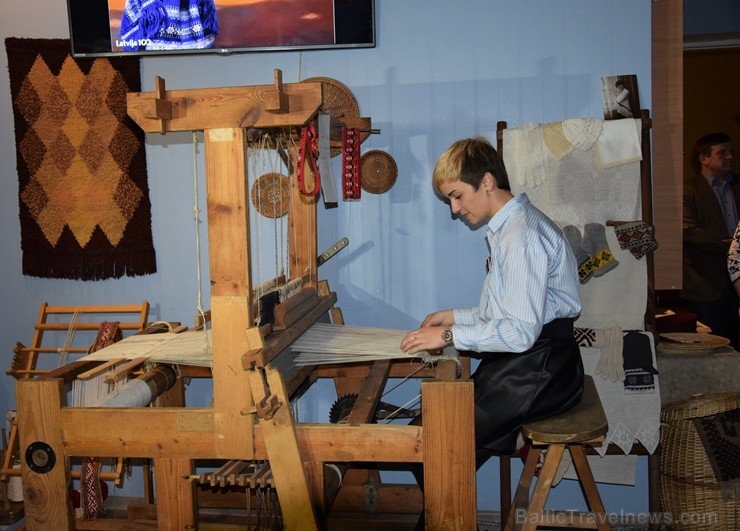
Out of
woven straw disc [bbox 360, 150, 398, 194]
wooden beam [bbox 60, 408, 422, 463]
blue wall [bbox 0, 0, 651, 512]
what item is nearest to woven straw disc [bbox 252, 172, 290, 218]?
blue wall [bbox 0, 0, 651, 512]

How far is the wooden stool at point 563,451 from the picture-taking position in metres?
2.32

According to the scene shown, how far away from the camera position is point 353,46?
3.46 m

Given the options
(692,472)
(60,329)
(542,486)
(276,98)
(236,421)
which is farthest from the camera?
(60,329)

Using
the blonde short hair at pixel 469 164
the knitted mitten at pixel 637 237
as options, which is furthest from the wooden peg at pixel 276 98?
the knitted mitten at pixel 637 237

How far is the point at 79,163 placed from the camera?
3.71m

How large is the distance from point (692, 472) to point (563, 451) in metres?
1.02

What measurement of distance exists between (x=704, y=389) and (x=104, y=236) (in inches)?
122

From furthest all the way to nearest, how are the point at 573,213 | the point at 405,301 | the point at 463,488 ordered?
the point at 405,301
the point at 573,213
the point at 463,488

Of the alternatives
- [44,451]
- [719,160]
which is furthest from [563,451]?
[719,160]

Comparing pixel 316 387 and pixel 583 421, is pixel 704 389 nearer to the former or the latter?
pixel 583 421

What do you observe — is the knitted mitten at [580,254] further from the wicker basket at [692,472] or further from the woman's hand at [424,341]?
the woman's hand at [424,341]

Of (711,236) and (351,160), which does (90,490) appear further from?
(711,236)

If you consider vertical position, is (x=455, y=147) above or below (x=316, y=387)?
above

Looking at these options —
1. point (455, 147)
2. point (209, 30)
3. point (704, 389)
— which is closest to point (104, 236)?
point (209, 30)
